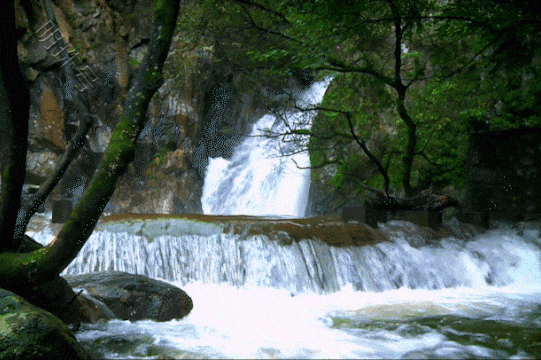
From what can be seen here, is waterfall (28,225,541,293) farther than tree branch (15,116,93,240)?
Yes

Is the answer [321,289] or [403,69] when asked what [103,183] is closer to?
[321,289]

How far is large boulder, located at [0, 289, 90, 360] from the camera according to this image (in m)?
2.81

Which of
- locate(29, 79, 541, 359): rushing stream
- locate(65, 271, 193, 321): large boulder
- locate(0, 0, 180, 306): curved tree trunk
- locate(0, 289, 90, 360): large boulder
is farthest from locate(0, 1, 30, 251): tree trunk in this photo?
locate(65, 271, 193, 321): large boulder

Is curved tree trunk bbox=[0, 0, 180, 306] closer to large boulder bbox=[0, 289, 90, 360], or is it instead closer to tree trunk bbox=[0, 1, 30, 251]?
tree trunk bbox=[0, 1, 30, 251]

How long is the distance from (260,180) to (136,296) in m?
11.5

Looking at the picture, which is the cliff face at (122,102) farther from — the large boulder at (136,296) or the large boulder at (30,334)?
the large boulder at (30,334)

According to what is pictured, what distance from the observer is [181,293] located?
5.30 m

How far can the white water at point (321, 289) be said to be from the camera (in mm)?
4059

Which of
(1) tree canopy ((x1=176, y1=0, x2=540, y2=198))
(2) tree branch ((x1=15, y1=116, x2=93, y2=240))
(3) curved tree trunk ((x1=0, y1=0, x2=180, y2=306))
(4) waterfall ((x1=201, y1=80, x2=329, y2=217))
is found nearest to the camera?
(3) curved tree trunk ((x1=0, y1=0, x2=180, y2=306))

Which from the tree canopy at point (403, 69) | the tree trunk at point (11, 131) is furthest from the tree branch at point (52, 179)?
the tree canopy at point (403, 69)

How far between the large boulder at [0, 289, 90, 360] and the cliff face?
9.36 meters

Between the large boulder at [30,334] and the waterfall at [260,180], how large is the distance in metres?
11.0

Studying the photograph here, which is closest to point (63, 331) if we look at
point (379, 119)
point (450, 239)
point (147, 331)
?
point (147, 331)

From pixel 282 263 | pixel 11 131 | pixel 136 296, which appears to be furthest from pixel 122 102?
pixel 11 131
